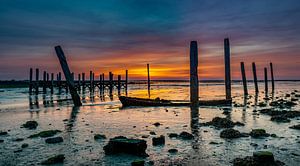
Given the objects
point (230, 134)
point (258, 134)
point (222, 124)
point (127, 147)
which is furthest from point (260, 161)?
point (222, 124)

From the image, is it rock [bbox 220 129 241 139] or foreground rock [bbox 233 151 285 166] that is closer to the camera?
foreground rock [bbox 233 151 285 166]

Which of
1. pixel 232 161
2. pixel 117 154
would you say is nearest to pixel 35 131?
pixel 117 154

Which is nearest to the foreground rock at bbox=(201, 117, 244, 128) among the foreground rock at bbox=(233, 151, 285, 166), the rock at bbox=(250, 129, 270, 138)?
the rock at bbox=(250, 129, 270, 138)

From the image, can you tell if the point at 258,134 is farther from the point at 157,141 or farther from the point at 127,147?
the point at 127,147

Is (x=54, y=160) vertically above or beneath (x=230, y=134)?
beneath

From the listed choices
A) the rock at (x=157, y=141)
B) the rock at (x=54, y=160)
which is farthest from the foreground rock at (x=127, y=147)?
the rock at (x=54, y=160)

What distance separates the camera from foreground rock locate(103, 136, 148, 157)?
7.21m

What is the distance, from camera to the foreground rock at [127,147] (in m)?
7.21

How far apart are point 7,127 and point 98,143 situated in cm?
597

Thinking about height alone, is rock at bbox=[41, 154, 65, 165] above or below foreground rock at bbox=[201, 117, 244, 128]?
below

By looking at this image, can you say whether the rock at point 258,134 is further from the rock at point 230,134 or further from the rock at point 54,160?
the rock at point 54,160

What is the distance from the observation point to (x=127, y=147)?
290 inches

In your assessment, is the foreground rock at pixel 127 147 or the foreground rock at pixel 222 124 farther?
the foreground rock at pixel 222 124

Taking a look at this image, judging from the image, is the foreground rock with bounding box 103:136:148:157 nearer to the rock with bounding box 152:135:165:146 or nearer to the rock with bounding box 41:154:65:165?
the rock with bounding box 152:135:165:146
